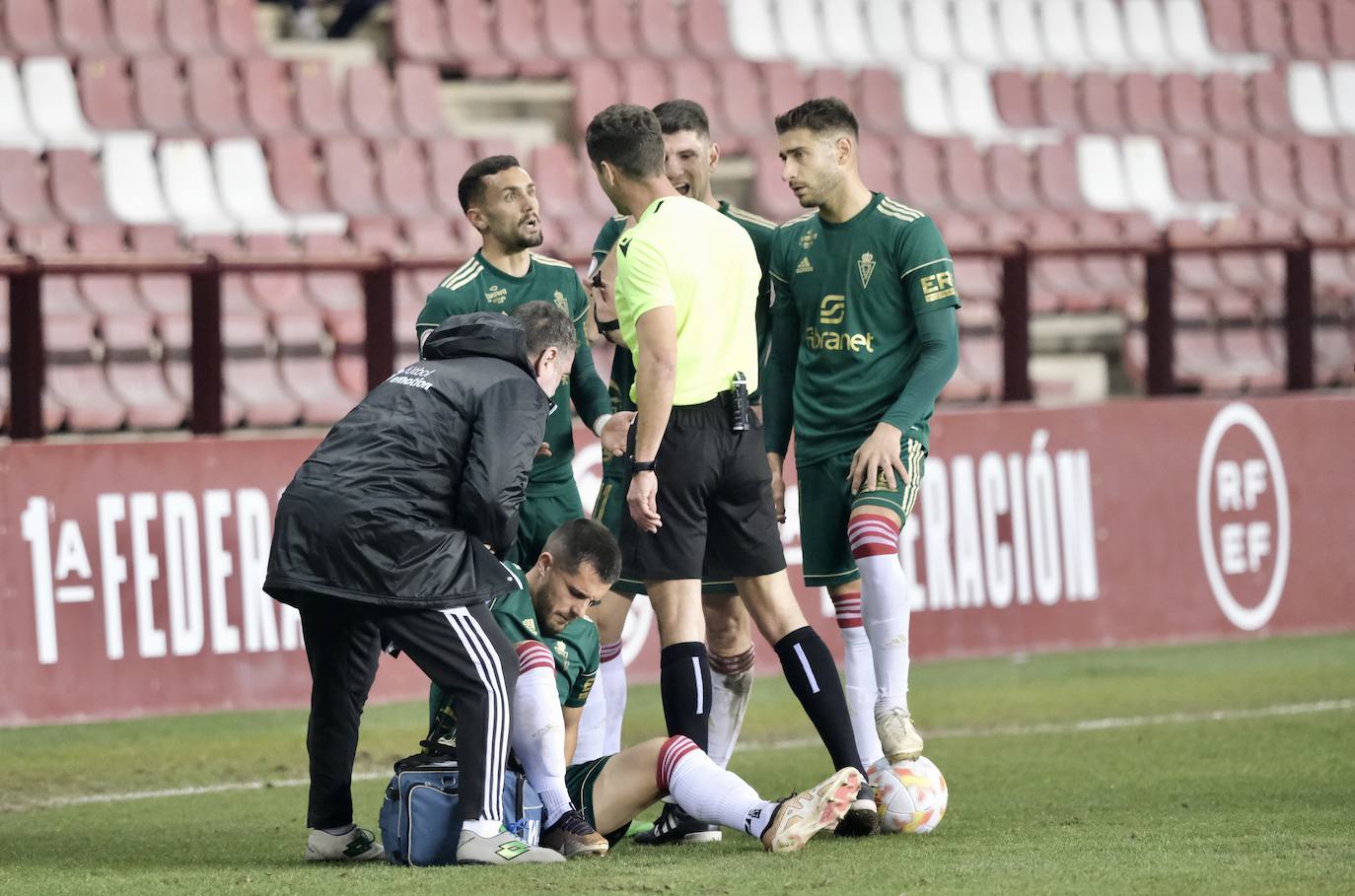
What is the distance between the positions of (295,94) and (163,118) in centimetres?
112

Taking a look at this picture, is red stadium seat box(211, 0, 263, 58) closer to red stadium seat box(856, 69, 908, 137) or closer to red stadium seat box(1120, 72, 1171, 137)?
red stadium seat box(856, 69, 908, 137)

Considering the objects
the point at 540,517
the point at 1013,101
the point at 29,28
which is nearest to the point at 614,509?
the point at 540,517

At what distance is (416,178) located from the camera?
14727 millimetres

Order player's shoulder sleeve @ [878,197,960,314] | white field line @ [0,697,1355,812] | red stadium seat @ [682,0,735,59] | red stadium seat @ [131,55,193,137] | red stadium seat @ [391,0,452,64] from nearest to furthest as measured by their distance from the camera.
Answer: player's shoulder sleeve @ [878,197,960,314]
white field line @ [0,697,1355,812]
red stadium seat @ [131,55,193,137]
red stadium seat @ [391,0,452,64]
red stadium seat @ [682,0,735,59]

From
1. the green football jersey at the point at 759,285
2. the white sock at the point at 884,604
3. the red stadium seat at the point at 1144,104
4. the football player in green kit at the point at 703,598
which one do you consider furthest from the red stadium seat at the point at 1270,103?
the white sock at the point at 884,604

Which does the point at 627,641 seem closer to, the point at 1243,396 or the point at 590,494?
the point at 590,494

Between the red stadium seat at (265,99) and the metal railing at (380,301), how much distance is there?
16.9ft

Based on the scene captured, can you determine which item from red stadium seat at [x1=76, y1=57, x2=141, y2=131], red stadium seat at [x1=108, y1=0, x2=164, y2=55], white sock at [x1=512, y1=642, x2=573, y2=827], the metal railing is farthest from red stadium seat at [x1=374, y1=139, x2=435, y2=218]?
white sock at [x1=512, y1=642, x2=573, y2=827]

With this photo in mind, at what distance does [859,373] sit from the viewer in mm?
6422

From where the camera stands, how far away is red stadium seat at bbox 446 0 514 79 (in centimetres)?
1611

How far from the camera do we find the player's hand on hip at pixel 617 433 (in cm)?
616

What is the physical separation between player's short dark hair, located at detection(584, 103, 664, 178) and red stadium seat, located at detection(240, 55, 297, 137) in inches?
370

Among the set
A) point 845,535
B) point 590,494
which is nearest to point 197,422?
point 590,494

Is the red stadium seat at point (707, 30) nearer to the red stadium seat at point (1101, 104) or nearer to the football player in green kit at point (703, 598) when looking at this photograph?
the red stadium seat at point (1101, 104)
